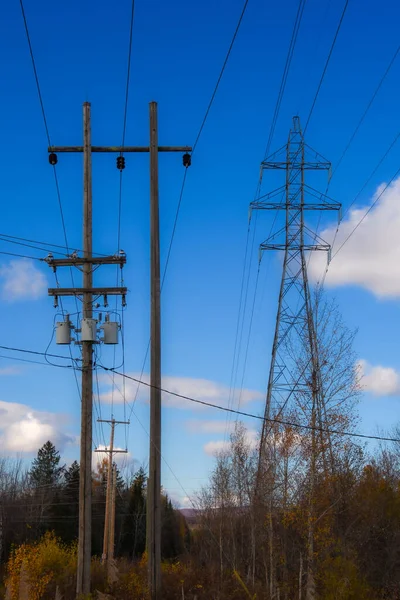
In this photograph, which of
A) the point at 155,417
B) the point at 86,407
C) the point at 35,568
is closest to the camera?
the point at 155,417

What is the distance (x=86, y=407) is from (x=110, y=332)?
6.06ft

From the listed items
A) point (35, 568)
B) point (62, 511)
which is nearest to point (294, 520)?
point (35, 568)

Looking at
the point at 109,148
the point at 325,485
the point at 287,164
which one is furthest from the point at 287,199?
the point at 109,148

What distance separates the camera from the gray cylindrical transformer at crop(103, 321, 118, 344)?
18672 millimetres

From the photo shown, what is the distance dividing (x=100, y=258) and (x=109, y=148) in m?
2.70

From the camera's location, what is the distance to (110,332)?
18.7 metres

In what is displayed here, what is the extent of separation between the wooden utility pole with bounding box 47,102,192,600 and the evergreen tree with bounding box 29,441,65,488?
244 feet

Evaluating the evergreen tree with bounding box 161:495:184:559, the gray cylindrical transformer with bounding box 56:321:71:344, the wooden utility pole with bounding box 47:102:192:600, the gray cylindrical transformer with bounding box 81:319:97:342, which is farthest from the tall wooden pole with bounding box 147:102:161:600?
the evergreen tree with bounding box 161:495:184:559

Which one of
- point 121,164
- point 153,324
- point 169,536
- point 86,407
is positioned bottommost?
point 169,536

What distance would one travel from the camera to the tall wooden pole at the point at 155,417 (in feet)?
53.3

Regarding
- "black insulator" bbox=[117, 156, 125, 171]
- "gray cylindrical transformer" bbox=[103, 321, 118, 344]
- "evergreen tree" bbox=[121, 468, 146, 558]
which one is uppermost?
"black insulator" bbox=[117, 156, 125, 171]

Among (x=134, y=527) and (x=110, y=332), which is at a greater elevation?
(x=110, y=332)

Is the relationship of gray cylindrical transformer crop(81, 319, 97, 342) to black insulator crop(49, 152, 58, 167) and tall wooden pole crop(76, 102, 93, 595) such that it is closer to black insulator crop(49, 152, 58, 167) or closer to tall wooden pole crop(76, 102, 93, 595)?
Answer: tall wooden pole crop(76, 102, 93, 595)

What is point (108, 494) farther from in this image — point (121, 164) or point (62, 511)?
point (121, 164)
